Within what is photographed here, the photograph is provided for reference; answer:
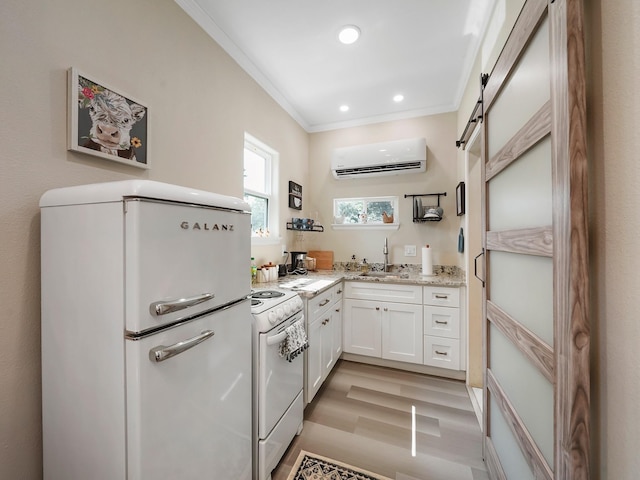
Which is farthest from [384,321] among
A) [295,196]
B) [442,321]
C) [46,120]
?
[46,120]

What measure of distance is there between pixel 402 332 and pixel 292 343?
4.91 ft

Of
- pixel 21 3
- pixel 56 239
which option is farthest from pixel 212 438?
pixel 21 3

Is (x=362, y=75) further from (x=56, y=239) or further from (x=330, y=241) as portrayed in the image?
(x=56, y=239)

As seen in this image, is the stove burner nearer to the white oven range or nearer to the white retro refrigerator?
the white oven range

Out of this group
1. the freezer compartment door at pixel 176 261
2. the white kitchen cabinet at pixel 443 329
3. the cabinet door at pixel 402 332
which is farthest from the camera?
the cabinet door at pixel 402 332

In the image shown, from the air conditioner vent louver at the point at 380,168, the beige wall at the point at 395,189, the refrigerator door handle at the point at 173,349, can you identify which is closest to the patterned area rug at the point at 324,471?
the refrigerator door handle at the point at 173,349

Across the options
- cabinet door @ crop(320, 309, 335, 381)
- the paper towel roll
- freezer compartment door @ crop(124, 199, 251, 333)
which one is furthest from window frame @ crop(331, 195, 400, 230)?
freezer compartment door @ crop(124, 199, 251, 333)

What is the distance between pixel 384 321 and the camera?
8.73 ft

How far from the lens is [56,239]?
3.02ft

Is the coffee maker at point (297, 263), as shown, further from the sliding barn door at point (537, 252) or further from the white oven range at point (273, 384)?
the sliding barn door at point (537, 252)

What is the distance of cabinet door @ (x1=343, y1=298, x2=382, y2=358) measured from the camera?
269cm

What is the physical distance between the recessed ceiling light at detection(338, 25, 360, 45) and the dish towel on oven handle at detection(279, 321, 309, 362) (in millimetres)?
2134

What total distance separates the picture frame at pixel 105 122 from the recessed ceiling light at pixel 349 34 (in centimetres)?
149

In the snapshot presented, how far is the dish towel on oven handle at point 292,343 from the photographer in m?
1.51
